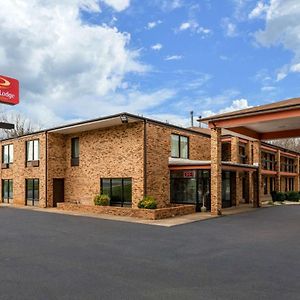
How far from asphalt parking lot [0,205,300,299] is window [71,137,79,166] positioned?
9.86 meters

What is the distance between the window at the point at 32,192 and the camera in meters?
24.7

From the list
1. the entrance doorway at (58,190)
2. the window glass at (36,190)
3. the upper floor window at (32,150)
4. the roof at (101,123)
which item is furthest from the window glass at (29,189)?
the roof at (101,123)

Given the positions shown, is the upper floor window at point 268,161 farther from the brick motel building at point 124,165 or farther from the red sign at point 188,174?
the red sign at point 188,174

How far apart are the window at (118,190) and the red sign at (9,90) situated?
7.23m

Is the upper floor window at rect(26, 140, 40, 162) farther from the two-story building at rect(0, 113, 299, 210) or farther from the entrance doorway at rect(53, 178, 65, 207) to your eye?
the entrance doorway at rect(53, 178, 65, 207)

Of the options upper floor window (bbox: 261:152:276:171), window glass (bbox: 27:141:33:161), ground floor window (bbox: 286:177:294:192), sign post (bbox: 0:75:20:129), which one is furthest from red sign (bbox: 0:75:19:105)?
ground floor window (bbox: 286:177:294:192)

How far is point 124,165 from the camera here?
2009 centimetres

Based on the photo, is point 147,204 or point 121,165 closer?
point 147,204

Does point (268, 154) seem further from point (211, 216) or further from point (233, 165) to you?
point (211, 216)

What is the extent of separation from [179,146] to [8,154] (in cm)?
1531

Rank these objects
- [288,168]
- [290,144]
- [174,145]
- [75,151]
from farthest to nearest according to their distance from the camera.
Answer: [290,144], [288,168], [75,151], [174,145]

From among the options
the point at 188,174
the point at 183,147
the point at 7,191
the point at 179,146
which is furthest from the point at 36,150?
the point at 188,174

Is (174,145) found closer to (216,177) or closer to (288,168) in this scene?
(216,177)

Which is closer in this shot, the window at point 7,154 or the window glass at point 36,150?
the window glass at point 36,150
